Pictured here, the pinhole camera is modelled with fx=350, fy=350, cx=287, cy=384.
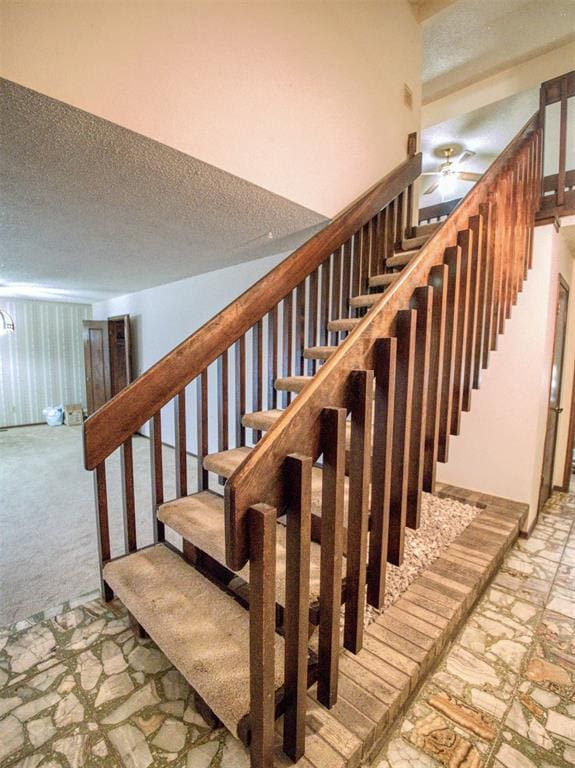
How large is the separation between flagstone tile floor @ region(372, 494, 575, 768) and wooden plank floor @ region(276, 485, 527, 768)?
0.25 ft

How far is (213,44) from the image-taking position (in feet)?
5.52

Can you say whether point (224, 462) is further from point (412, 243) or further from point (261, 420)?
point (412, 243)

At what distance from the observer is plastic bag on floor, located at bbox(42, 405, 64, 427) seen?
23.8 ft

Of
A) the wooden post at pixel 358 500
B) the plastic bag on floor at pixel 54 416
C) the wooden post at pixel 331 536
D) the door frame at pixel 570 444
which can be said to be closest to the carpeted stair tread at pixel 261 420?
the wooden post at pixel 358 500

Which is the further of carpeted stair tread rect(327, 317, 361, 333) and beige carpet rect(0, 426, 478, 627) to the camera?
carpeted stair tread rect(327, 317, 361, 333)

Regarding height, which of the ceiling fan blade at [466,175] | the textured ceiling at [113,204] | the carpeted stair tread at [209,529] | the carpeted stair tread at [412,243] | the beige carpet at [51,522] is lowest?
the beige carpet at [51,522]

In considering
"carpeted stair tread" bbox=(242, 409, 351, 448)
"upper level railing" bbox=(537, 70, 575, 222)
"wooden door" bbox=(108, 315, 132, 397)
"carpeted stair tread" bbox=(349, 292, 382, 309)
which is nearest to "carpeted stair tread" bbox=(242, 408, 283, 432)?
"carpeted stair tread" bbox=(242, 409, 351, 448)

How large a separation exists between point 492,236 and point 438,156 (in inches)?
155

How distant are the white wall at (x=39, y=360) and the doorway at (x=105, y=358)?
1452mm

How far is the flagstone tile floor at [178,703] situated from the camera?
3.62ft

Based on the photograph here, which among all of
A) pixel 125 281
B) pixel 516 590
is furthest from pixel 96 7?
pixel 125 281

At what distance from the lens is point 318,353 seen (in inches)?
85.0

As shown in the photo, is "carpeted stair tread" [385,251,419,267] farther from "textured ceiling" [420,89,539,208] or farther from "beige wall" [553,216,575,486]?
"textured ceiling" [420,89,539,208]

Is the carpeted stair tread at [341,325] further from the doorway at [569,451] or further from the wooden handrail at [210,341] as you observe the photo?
the doorway at [569,451]
